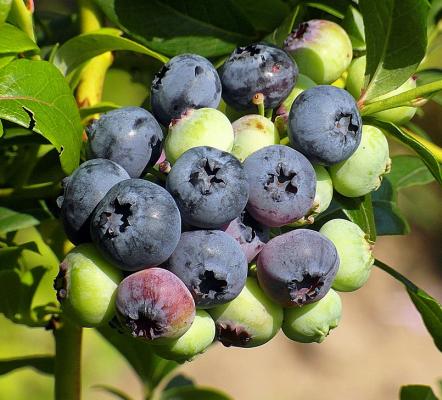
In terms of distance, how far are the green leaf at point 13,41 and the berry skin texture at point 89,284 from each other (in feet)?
0.81

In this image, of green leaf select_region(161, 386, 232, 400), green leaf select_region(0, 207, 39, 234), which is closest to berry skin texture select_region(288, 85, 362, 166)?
green leaf select_region(0, 207, 39, 234)

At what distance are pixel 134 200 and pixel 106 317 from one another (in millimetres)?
127

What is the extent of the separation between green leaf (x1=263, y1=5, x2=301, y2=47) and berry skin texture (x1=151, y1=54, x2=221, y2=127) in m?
0.23

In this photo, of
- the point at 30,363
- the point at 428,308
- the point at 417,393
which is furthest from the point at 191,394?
the point at 428,308

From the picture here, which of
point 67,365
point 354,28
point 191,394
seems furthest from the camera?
point 191,394

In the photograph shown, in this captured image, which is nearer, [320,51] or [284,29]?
[320,51]

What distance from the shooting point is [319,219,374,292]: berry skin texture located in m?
0.81

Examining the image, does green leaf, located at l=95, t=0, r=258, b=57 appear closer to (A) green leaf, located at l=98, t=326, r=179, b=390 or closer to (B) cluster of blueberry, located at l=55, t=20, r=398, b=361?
(B) cluster of blueberry, located at l=55, t=20, r=398, b=361

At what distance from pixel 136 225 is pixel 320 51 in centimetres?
34

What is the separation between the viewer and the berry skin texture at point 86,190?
0.73 metres

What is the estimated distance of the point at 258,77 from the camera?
0.84 m

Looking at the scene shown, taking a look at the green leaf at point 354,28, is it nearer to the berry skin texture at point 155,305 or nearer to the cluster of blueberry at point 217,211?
the cluster of blueberry at point 217,211

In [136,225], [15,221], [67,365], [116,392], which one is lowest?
[116,392]

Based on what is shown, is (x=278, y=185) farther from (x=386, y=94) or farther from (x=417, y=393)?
(x=417, y=393)
